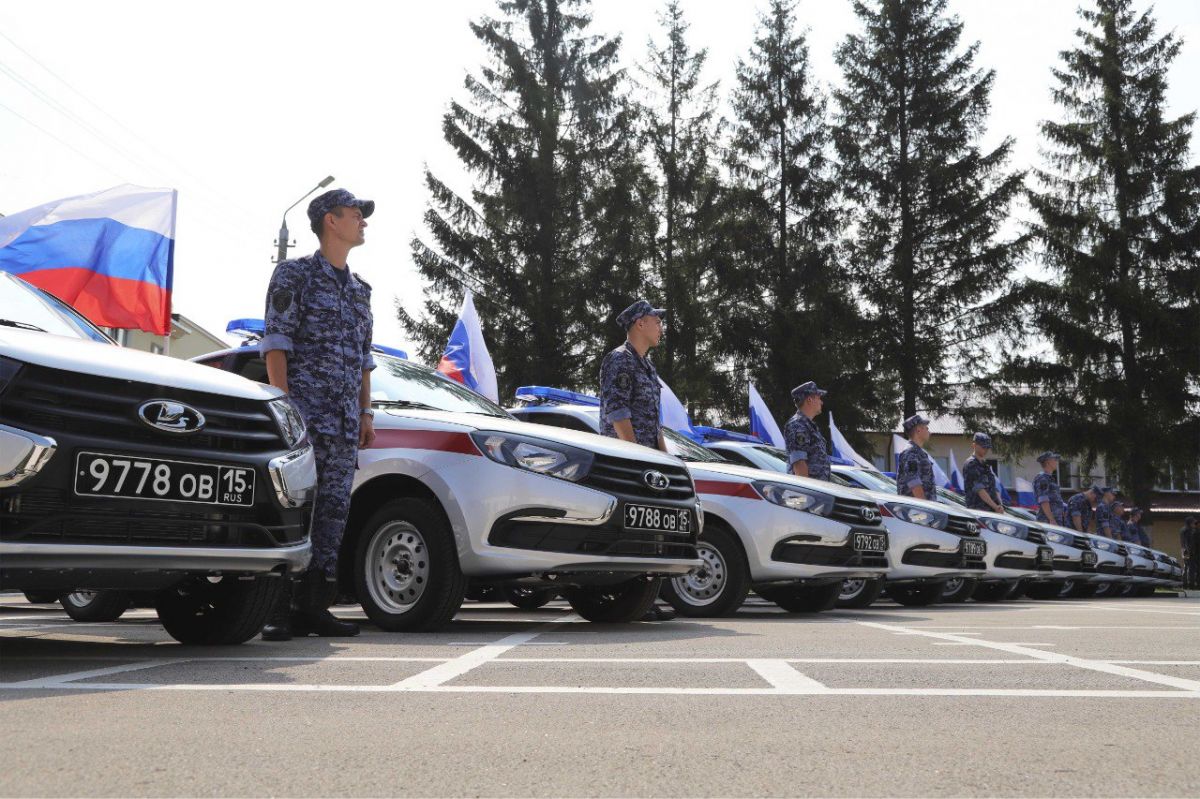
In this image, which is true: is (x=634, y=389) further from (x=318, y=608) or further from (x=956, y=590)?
(x=956, y=590)

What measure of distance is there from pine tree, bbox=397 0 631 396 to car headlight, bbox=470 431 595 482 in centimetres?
2399

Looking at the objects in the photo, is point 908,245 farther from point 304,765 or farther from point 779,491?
point 304,765

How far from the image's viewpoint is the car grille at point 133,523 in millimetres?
4359

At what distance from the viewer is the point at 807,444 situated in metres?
11.8

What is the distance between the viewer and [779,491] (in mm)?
9344

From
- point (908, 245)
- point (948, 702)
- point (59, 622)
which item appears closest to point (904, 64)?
point (908, 245)

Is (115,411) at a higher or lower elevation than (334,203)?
lower

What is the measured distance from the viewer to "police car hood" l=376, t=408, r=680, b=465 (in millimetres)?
6809

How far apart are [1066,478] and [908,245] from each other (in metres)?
27.8

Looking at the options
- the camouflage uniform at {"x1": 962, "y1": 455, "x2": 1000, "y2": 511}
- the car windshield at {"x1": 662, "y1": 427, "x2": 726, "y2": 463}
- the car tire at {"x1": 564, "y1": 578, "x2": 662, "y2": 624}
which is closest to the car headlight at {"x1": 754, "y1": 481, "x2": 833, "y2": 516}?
the car windshield at {"x1": 662, "y1": 427, "x2": 726, "y2": 463}

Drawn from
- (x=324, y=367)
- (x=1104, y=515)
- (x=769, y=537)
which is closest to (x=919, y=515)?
(x=769, y=537)

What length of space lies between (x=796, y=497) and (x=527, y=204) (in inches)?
918

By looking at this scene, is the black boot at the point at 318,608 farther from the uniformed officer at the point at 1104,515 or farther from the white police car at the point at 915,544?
the uniformed officer at the point at 1104,515

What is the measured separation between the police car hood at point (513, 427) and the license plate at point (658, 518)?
283mm
